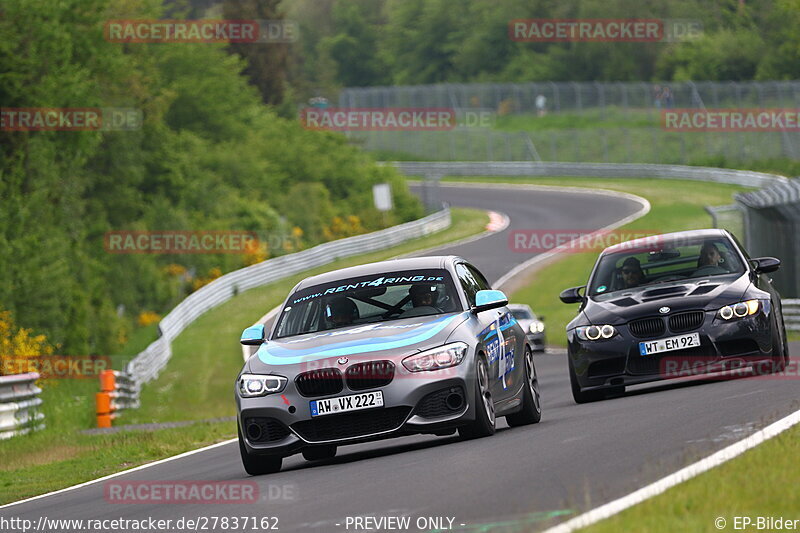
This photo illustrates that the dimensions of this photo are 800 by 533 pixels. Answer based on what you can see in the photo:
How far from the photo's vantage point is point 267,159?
8281cm

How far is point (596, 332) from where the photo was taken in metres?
14.9

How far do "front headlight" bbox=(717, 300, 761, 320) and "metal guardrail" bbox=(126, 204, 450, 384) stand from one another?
17.8m

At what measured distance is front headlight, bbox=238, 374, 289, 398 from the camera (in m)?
11.3

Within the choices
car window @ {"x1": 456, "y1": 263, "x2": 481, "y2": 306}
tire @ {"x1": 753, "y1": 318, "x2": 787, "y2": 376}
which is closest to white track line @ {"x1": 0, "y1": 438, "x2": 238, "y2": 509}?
car window @ {"x1": 456, "y1": 263, "x2": 481, "y2": 306}

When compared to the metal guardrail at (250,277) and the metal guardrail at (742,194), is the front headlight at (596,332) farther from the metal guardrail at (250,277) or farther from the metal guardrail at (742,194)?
the metal guardrail at (250,277)

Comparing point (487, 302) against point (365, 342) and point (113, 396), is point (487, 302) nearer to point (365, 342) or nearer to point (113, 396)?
point (365, 342)

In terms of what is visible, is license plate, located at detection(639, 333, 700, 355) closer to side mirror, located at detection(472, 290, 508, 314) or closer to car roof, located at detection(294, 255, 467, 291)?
car roof, located at detection(294, 255, 467, 291)

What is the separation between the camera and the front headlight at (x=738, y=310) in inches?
577

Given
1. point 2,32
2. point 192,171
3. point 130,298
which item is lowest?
point 130,298

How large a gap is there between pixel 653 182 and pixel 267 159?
68.0 ft

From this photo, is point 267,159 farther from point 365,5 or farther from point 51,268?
point 365,5

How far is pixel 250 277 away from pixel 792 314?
27571 mm

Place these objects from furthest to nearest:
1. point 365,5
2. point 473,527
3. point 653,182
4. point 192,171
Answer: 1. point 365,5
2. point 653,182
3. point 192,171
4. point 473,527

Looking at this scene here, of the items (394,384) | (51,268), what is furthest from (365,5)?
(394,384)
